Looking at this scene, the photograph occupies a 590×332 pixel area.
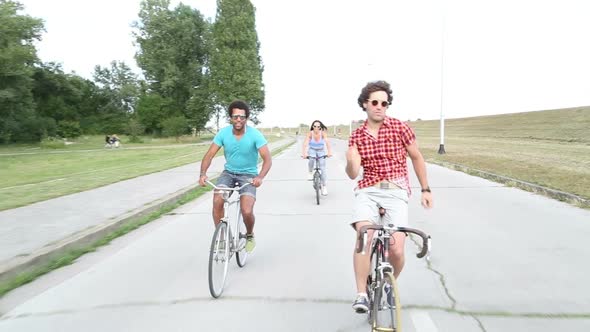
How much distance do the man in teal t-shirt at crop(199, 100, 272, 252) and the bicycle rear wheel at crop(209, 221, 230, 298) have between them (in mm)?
470

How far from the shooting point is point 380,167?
343 centimetres

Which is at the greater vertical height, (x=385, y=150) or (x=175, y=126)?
(x=175, y=126)

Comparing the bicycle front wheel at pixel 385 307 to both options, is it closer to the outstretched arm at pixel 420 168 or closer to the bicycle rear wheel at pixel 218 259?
the outstretched arm at pixel 420 168

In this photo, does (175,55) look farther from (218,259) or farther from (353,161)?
(353,161)

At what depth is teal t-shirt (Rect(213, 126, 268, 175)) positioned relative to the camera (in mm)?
5133

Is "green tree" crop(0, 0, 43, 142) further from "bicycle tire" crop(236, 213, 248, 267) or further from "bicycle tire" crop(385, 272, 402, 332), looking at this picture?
"bicycle tire" crop(385, 272, 402, 332)

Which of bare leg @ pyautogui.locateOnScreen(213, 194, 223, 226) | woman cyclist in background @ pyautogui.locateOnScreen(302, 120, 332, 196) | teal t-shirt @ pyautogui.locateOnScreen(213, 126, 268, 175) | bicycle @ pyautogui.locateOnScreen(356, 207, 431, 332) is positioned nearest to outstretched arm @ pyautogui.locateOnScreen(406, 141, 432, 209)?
bicycle @ pyautogui.locateOnScreen(356, 207, 431, 332)

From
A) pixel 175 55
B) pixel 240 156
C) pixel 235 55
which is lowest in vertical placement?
pixel 240 156

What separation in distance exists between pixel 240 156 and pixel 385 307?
267 centimetres

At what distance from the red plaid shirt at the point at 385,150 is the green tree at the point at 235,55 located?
1828 inches

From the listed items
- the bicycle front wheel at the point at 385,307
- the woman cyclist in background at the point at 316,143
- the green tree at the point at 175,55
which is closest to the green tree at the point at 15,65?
the green tree at the point at 175,55

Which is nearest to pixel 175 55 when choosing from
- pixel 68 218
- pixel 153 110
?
pixel 153 110

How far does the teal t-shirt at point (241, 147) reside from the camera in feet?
16.8

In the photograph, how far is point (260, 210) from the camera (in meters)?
9.27
